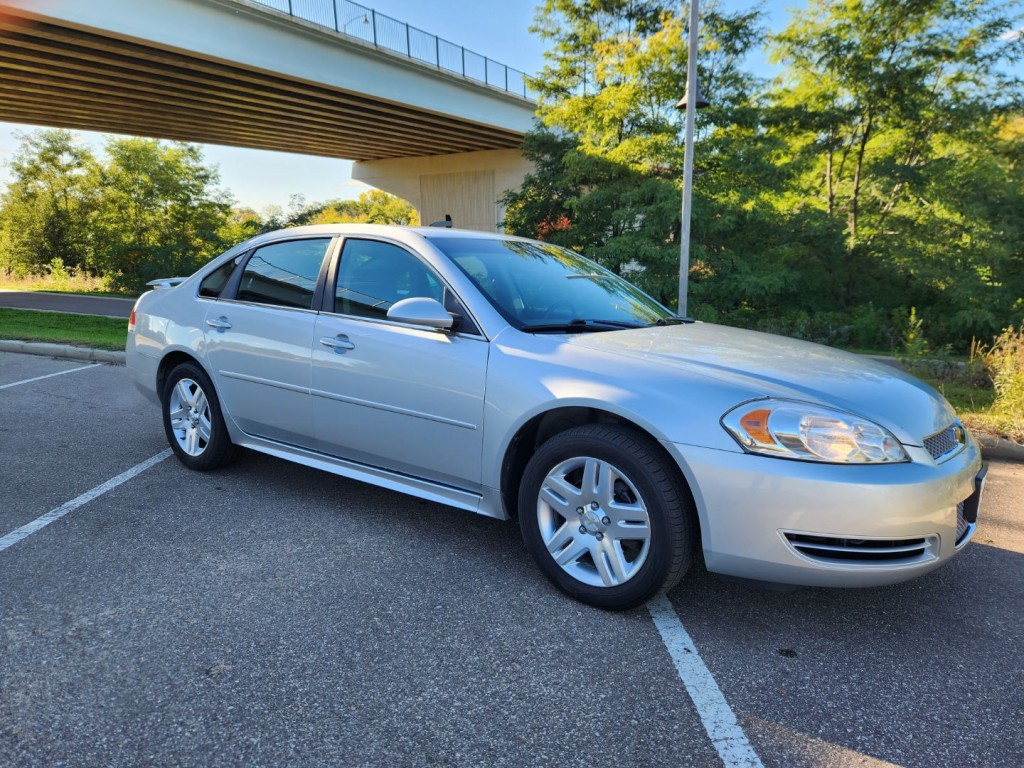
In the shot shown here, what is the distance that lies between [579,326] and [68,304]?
1729 cm

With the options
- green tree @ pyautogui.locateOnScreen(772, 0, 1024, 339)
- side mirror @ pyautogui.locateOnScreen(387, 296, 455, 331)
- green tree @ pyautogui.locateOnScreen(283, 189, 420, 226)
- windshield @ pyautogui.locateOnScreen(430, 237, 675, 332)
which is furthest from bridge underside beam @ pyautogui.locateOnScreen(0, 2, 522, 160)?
green tree @ pyautogui.locateOnScreen(283, 189, 420, 226)

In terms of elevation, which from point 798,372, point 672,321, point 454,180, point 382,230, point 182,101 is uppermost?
point 182,101

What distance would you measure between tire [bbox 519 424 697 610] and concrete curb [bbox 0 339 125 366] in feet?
25.5

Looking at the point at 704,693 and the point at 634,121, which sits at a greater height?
the point at 634,121

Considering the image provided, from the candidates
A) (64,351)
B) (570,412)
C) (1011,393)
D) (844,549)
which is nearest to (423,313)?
(570,412)

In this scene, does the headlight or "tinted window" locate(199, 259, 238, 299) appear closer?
Result: the headlight

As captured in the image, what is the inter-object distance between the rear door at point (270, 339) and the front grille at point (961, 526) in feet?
10.1

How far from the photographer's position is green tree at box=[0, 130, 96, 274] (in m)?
29.8

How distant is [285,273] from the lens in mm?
4090

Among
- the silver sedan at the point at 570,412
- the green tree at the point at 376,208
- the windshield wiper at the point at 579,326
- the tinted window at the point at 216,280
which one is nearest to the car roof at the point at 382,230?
the silver sedan at the point at 570,412

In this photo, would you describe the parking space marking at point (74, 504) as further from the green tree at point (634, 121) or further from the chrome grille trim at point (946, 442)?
the green tree at point (634, 121)

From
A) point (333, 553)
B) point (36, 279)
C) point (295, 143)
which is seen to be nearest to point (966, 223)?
point (333, 553)

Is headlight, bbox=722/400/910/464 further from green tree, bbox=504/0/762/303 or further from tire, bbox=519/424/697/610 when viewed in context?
green tree, bbox=504/0/762/303

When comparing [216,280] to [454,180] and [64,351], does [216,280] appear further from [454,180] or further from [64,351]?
[454,180]
